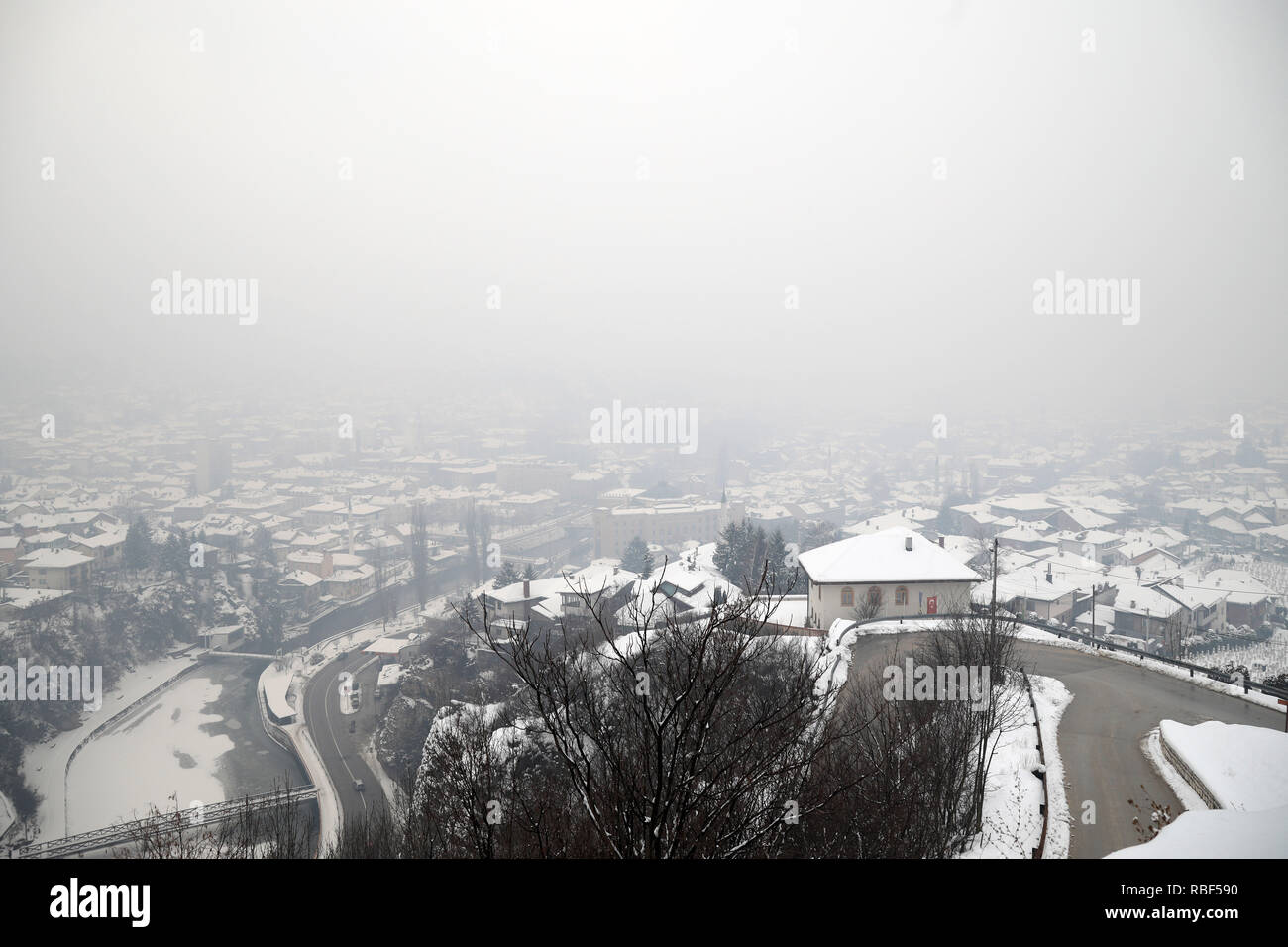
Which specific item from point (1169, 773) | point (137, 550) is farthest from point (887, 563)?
point (137, 550)

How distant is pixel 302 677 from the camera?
28.1m

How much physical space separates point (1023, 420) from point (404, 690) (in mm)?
116379

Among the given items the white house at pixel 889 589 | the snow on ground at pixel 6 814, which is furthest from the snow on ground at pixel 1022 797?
the snow on ground at pixel 6 814

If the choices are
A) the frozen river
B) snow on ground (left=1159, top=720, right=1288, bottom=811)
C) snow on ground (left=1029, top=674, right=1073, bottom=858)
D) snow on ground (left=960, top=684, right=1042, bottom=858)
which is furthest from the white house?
the frozen river

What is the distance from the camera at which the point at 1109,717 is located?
10.3 m

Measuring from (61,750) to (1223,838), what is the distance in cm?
3052

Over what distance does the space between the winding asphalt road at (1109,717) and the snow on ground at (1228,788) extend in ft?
1.24

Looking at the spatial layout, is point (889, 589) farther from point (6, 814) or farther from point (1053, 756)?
point (6, 814)

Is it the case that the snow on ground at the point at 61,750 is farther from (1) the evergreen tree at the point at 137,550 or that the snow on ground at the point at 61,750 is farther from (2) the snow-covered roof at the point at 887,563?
(2) the snow-covered roof at the point at 887,563

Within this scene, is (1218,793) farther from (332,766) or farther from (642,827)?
(332,766)

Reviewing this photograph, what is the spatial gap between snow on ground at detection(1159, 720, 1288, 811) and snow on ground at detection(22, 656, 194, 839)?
1002 inches

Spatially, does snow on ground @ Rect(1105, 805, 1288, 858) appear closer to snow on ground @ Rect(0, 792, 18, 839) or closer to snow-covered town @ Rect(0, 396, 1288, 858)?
snow-covered town @ Rect(0, 396, 1288, 858)

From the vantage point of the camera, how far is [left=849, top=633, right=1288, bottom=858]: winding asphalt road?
7188 millimetres
